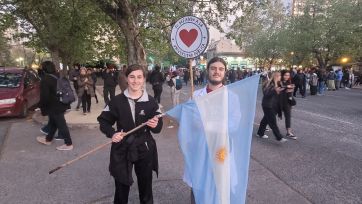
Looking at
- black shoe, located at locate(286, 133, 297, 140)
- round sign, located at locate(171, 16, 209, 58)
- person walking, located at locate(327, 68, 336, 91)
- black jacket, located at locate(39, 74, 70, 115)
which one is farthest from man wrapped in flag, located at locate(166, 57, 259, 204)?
person walking, located at locate(327, 68, 336, 91)

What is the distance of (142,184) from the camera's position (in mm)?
3791

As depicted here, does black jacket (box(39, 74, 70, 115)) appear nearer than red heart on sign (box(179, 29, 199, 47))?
No

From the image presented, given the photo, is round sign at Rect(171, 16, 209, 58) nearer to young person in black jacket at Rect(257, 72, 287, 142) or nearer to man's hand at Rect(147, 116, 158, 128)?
young person in black jacket at Rect(257, 72, 287, 142)

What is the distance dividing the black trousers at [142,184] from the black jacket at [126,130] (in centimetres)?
10

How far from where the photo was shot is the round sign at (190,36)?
6152 mm

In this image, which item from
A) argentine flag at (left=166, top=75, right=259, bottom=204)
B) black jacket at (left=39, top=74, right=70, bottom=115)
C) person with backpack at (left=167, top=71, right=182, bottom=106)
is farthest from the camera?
person with backpack at (left=167, top=71, right=182, bottom=106)

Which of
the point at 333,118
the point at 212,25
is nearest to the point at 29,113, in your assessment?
the point at 212,25

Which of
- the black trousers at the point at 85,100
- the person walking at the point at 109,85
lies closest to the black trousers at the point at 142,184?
the black trousers at the point at 85,100

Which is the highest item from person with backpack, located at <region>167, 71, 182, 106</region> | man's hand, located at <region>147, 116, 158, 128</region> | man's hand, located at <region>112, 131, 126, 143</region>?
man's hand, located at <region>147, 116, 158, 128</region>

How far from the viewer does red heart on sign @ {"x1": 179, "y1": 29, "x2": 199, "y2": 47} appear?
6.21m

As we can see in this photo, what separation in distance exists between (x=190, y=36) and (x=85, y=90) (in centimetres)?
685

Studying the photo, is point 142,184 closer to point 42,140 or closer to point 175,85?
point 42,140

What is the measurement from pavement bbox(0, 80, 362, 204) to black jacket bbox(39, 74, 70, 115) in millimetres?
796

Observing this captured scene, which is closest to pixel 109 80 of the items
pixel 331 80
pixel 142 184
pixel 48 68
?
pixel 48 68
